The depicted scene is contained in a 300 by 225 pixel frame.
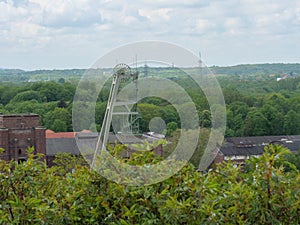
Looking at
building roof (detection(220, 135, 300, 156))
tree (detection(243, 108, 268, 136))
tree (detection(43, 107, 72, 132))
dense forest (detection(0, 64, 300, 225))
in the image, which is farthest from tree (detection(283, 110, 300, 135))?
dense forest (detection(0, 64, 300, 225))

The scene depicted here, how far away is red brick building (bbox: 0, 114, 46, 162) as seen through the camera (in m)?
32.9

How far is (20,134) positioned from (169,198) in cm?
2775

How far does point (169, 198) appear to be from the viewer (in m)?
6.79

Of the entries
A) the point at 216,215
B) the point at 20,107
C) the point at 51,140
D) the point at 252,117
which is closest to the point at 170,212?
the point at 216,215

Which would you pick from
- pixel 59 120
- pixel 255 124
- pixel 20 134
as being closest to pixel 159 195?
pixel 20 134

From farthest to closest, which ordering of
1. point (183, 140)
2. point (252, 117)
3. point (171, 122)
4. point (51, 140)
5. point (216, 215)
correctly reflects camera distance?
point (252, 117) → point (51, 140) → point (171, 122) → point (183, 140) → point (216, 215)

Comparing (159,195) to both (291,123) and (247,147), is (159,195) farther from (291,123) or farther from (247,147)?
(291,123)

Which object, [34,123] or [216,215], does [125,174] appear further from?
[34,123]

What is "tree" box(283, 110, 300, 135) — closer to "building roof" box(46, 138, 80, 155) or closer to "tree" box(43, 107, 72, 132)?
"tree" box(43, 107, 72, 132)

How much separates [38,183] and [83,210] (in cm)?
95

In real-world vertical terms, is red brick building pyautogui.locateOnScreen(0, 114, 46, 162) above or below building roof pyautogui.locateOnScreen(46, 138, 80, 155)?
above

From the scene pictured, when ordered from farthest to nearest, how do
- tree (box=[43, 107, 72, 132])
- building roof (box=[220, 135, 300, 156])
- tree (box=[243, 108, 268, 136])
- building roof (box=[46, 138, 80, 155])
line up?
tree (box=[243, 108, 268, 136]) → tree (box=[43, 107, 72, 132]) → building roof (box=[220, 135, 300, 156]) → building roof (box=[46, 138, 80, 155])

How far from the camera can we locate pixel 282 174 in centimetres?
666

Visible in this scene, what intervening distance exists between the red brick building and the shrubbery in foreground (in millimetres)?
25792
